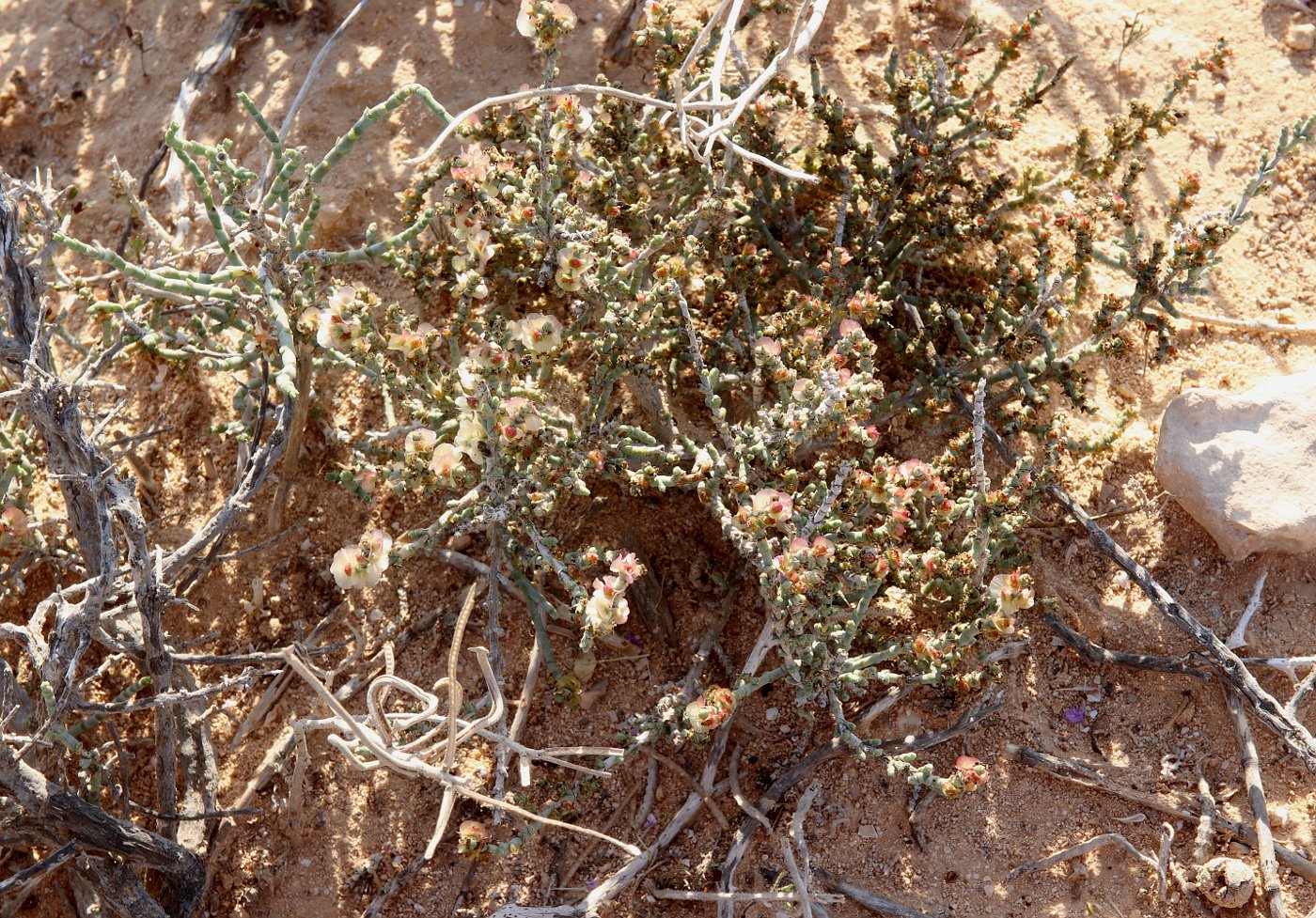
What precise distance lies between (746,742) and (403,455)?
104 centimetres

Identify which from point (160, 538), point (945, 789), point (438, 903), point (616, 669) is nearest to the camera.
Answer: point (945, 789)

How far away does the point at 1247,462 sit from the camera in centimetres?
267

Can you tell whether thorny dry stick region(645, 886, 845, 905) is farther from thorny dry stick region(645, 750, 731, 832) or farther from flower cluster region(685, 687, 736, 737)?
flower cluster region(685, 687, 736, 737)

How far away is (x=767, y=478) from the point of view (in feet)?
8.36

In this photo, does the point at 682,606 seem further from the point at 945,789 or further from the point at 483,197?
the point at 483,197

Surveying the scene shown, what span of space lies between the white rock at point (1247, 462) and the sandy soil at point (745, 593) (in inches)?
4.2

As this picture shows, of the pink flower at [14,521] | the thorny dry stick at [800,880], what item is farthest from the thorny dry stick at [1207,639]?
the pink flower at [14,521]

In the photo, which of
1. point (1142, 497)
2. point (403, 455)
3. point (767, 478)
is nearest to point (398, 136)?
point (403, 455)

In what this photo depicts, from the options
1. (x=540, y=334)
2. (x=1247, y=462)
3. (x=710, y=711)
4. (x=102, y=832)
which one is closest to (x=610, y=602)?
(x=710, y=711)

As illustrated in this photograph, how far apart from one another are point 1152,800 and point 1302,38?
2.40 m

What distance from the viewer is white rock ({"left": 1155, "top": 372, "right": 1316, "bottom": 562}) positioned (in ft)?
8.58

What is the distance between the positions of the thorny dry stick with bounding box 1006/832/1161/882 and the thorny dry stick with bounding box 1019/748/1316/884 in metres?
0.10

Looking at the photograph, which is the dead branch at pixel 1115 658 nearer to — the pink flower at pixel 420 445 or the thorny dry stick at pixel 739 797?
the thorny dry stick at pixel 739 797

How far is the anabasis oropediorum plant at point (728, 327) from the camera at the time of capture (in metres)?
2.32
